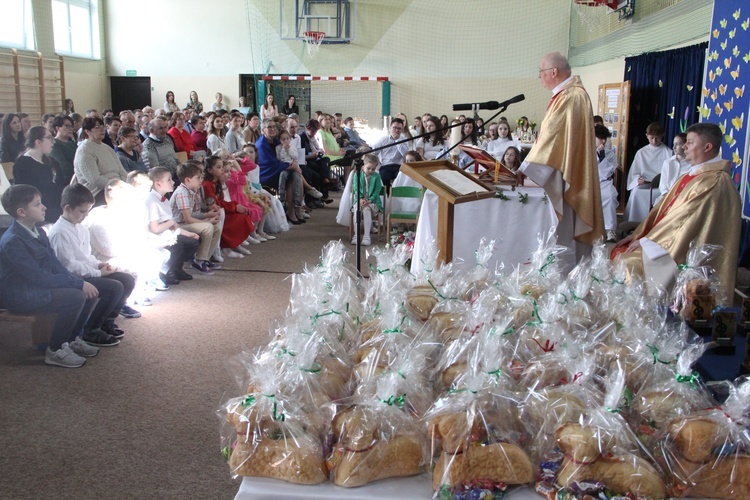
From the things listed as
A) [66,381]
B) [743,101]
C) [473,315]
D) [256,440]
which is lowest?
[66,381]

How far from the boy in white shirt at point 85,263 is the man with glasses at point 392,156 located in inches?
196

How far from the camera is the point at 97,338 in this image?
4.16m

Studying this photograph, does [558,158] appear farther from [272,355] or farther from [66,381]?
[66,381]

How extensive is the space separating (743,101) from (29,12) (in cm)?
1222

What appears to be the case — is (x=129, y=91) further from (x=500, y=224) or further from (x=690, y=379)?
(x=690, y=379)

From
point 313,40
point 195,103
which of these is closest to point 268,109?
point 195,103

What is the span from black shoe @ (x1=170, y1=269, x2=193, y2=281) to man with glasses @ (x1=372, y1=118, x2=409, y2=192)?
11.6ft

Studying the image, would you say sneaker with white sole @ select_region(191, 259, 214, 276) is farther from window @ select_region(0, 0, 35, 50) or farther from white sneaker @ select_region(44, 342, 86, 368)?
window @ select_region(0, 0, 35, 50)

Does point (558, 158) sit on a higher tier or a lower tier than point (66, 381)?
higher

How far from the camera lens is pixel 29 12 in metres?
12.7

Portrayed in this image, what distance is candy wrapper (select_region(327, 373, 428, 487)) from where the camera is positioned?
5.43 ft

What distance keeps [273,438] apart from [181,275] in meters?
4.32

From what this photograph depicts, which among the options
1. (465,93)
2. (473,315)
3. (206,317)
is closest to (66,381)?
(206,317)

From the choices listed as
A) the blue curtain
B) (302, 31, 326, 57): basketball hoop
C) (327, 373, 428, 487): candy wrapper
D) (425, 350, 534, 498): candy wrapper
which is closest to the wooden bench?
(327, 373, 428, 487): candy wrapper
